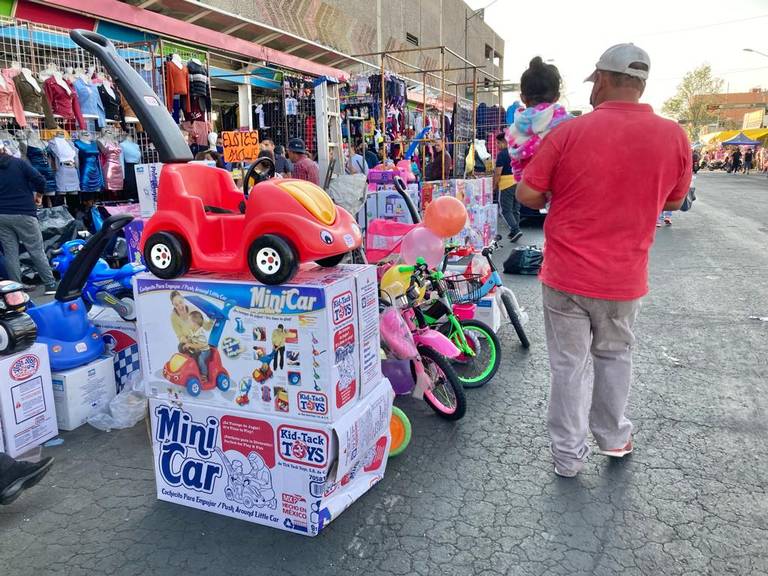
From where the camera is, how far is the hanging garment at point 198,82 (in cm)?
864

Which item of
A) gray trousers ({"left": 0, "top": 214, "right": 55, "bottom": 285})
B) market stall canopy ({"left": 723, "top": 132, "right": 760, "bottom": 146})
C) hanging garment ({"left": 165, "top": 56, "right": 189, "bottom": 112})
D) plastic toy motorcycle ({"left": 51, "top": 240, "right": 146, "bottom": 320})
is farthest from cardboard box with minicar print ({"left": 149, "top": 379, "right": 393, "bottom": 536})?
market stall canopy ({"left": 723, "top": 132, "right": 760, "bottom": 146})

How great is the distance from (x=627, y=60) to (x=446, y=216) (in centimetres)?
153

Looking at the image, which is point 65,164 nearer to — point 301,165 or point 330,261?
point 301,165

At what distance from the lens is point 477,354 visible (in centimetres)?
459

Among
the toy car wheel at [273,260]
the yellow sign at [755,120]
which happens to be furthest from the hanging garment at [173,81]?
the yellow sign at [755,120]

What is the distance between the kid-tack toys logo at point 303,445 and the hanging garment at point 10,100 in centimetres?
687

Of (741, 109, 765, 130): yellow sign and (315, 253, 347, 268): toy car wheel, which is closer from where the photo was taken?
(315, 253, 347, 268): toy car wheel

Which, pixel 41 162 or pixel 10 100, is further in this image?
pixel 41 162

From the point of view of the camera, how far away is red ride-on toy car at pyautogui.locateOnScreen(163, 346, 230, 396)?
8.67 feet

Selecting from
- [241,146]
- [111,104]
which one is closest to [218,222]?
[241,146]

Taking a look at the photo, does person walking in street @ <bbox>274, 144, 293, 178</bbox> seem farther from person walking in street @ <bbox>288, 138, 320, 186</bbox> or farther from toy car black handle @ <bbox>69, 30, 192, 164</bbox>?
toy car black handle @ <bbox>69, 30, 192, 164</bbox>

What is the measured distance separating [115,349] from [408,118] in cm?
1255

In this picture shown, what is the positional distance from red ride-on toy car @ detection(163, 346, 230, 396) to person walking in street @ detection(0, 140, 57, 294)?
5.60 m

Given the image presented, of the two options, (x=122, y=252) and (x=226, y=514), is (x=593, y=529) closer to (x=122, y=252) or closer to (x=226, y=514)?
(x=226, y=514)
